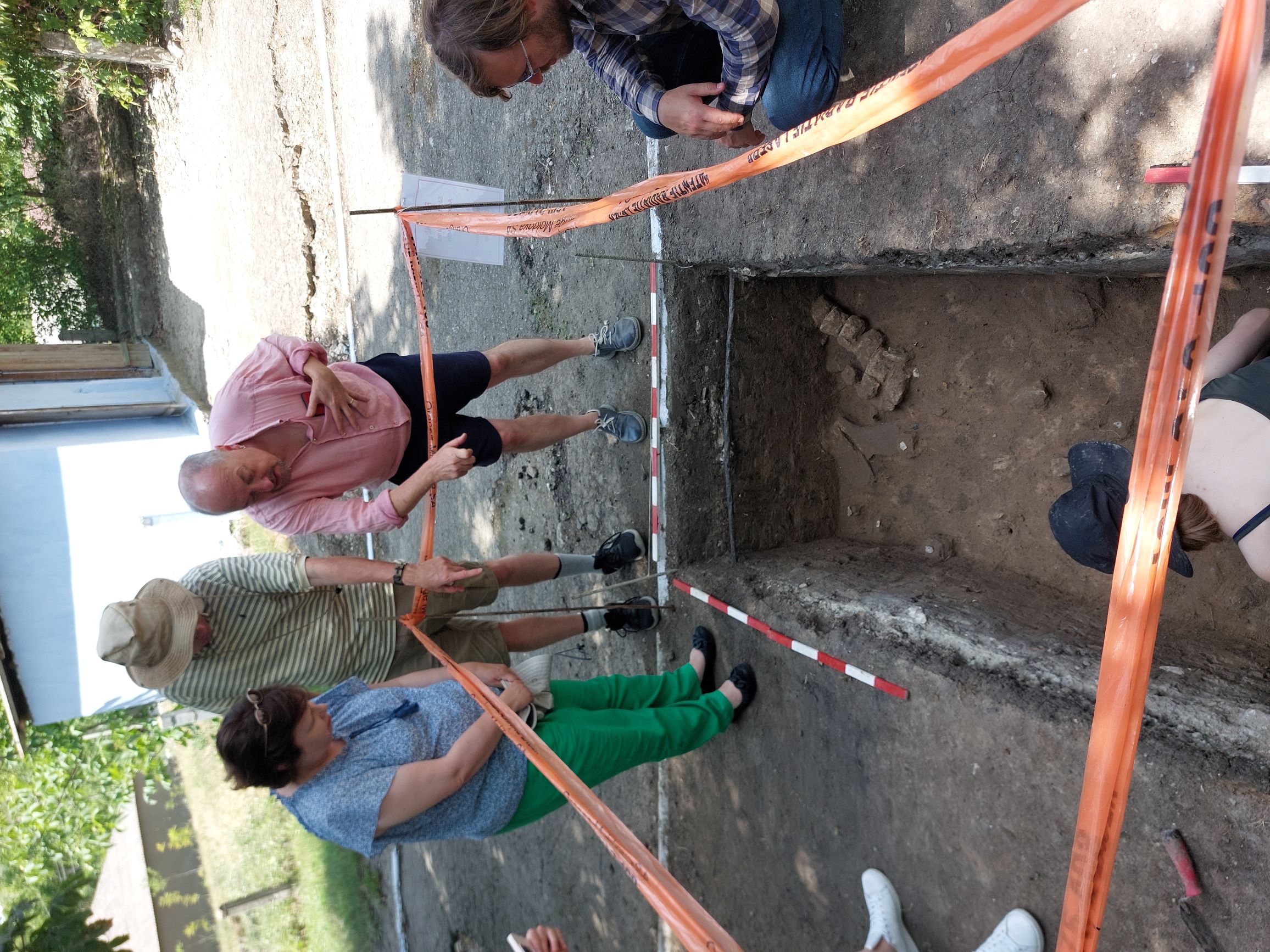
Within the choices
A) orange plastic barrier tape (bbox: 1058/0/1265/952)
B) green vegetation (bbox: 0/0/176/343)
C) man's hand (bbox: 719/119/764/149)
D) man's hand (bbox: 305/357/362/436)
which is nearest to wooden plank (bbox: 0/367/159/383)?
green vegetation (bbox: 0/0/176/343)

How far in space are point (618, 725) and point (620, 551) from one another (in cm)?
90

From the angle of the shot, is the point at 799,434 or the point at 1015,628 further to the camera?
the point at 799,434

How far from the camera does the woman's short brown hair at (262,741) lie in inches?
87.4

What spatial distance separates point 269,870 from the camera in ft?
27.9

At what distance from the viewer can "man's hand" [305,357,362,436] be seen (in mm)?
2568

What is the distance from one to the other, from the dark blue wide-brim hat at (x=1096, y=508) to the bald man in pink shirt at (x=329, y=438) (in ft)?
5.87

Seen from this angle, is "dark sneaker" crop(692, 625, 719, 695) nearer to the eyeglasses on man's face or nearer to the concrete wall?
the eyeglasses on man's face

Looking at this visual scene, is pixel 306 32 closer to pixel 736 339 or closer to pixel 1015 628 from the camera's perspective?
pixel 736 339

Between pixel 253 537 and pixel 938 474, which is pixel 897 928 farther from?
pixel 253 537

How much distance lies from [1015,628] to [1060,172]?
4.36 feet

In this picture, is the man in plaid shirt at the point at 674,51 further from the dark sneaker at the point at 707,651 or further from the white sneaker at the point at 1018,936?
the white sneaker at the point at 1018,936

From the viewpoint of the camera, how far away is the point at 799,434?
134 inches

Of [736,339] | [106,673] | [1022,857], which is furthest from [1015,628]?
[106,673]

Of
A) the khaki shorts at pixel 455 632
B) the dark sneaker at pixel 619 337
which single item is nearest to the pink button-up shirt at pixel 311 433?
the khaki shorts at pixel 455 632
